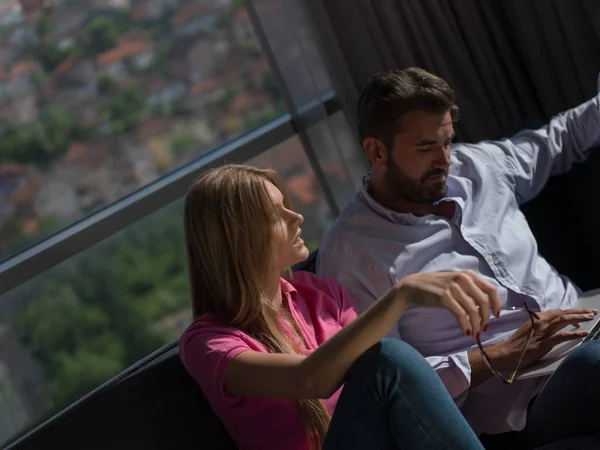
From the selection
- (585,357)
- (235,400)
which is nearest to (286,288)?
(235,400)

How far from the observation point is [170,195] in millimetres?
2834

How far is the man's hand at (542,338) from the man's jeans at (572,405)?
0.07m

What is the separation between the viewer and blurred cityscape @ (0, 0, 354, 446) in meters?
3.24

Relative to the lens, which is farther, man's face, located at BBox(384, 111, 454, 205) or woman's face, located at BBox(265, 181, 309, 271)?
man's face, located at BBox(384, 111, 454, 205)

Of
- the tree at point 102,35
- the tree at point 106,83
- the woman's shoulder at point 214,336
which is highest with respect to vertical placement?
the tree at point 102,35

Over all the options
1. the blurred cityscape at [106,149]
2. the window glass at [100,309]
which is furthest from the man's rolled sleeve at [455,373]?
the blurred cityscape at [106,149]

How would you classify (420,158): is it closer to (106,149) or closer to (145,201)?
(145,201)

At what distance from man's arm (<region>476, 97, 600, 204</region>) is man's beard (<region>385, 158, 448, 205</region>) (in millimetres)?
210

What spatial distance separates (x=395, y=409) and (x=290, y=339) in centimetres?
31

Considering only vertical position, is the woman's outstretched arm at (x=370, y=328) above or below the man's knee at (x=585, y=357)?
above

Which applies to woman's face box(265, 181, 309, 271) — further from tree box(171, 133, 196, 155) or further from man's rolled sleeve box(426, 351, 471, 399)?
tree box(171, 133, 196, 155)

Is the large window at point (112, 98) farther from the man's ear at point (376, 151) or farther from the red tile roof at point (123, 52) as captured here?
the man's ear at point (376, 151)

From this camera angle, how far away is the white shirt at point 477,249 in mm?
1965

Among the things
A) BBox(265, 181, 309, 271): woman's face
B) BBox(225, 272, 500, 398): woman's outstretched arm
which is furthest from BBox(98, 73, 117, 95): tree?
BBox(225, 272, 500, 398): woman's outstretched arm
